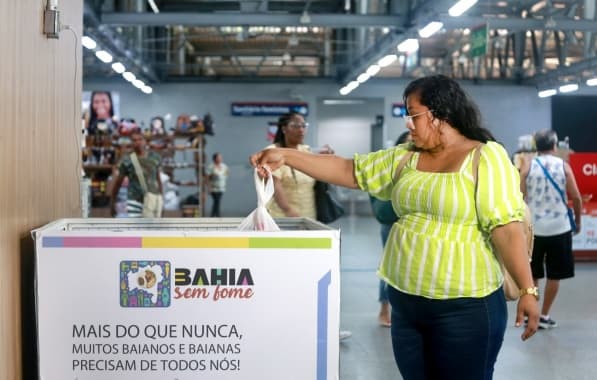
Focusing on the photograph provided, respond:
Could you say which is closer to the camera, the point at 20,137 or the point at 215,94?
the point at 20,137

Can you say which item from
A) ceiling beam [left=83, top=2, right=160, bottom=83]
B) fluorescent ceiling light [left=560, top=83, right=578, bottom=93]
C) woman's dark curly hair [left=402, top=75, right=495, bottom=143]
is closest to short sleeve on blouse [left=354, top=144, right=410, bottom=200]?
woman's dark curly hair [left=402, top=75, right=495, bottom=143]

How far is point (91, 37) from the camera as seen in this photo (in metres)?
11.5

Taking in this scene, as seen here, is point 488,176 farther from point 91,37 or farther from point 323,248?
point 91,37

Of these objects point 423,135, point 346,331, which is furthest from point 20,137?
point 346,331

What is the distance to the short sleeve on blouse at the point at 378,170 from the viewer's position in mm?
2684

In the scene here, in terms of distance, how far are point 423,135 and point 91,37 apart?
997cm

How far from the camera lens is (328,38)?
1911 cm

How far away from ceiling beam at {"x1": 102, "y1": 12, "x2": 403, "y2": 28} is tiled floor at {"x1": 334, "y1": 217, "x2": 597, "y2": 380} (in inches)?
189

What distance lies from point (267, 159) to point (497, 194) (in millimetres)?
781

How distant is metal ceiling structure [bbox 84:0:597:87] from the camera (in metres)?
11.8

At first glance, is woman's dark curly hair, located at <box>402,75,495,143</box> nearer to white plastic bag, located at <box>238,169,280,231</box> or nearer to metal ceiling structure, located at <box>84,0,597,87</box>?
white plastic bag, located at <box>238,169,280,231</box>

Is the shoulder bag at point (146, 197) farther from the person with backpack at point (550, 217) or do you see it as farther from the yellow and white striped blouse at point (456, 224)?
the yellow and white striped blouse at point (456, 224)

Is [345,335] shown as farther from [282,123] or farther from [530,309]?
[530,309]

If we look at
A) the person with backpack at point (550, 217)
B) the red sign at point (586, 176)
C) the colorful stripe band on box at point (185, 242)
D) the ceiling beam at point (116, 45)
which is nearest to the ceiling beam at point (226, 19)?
the ceiling beam at point (116, 45)
